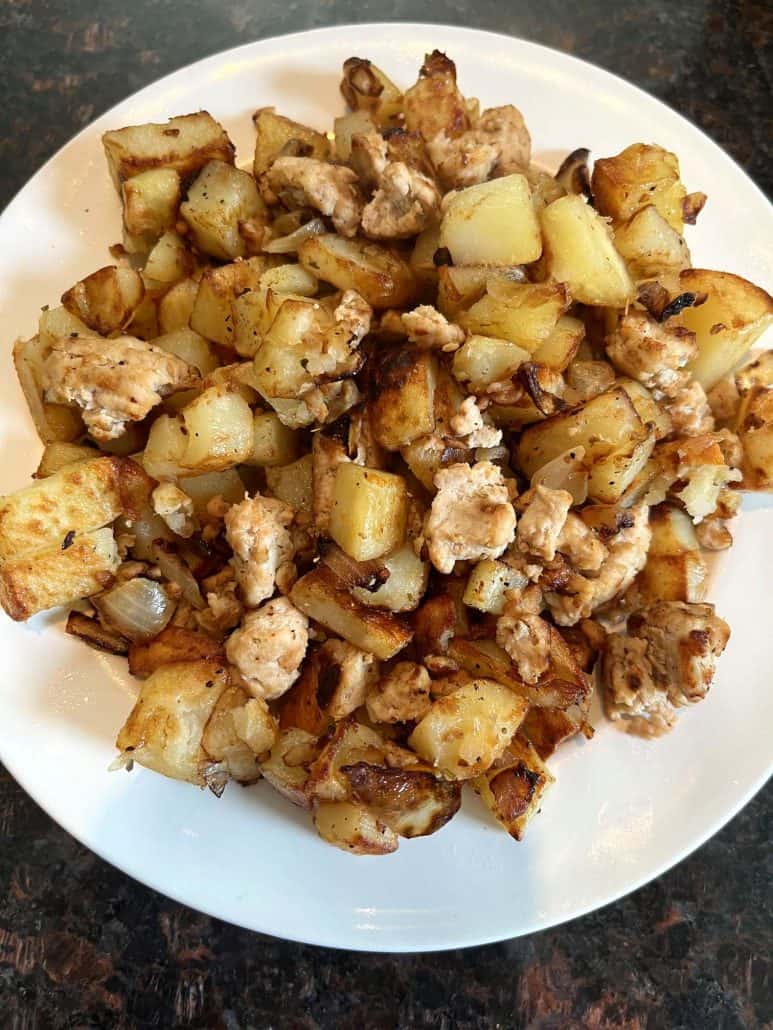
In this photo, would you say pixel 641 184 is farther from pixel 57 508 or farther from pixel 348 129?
pixel 57 508

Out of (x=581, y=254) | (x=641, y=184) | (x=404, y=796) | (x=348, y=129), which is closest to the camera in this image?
(x=404, y=796)

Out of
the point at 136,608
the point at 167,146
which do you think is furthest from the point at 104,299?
the point at 136,608

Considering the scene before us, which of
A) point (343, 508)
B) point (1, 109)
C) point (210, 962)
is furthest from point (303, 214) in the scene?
point (210, 962)

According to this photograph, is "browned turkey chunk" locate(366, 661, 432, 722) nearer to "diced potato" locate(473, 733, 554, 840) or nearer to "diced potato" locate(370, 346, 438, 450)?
"diced potato" locate(473, 733, 554, 840)

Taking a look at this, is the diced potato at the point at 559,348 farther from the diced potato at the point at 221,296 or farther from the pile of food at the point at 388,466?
the diced potato at the point at 221,296

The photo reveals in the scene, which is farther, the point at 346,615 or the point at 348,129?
the point at 348,129

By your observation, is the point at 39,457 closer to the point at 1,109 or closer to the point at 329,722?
the point at 329,722
